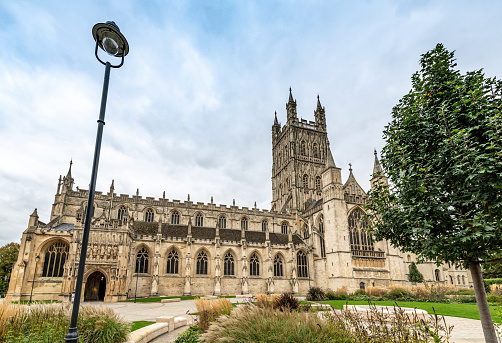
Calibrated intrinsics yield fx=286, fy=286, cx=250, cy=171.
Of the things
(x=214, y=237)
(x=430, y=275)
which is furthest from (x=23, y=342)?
(x=430, y=275)

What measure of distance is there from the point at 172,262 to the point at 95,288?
798 cm

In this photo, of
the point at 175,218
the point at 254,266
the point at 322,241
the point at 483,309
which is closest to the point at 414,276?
the point at 322,241

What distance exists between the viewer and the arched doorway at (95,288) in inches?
1099

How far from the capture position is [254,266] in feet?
120

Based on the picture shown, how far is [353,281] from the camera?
110ft

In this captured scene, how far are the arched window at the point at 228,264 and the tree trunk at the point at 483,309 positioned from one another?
30.9m

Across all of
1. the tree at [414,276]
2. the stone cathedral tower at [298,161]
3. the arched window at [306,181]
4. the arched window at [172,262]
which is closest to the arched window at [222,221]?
the arched window at [172,262]

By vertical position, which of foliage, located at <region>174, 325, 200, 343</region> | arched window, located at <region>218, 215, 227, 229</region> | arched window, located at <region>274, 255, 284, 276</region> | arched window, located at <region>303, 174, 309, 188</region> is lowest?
foliage, located at <region>174, 325, 200, 343</region>

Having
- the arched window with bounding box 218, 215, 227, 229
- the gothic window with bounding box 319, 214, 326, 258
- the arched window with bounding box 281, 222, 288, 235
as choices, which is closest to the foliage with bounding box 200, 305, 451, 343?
the gothic window with bounding box 319, 214, 326, 258

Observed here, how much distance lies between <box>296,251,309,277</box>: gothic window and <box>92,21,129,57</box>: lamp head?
36.0 meters

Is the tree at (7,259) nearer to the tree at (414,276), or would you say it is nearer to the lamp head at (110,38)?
the lamp head at (110,38)

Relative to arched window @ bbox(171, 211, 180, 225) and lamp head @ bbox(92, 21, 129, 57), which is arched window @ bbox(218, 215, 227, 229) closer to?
arched window @ bbox(171, 211, 180, 225)

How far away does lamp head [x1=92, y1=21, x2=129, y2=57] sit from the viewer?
5.63m

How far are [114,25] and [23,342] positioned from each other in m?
6.82
